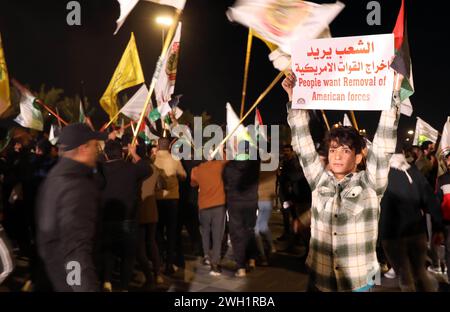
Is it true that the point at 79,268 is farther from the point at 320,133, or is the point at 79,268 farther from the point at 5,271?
the point at 320,133

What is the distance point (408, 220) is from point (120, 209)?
330 centimetres

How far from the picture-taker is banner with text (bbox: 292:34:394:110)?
346 cm

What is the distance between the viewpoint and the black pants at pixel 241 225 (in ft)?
20.7

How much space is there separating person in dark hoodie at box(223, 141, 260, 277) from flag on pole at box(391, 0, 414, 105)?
296cm

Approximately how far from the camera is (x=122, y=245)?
193 inches

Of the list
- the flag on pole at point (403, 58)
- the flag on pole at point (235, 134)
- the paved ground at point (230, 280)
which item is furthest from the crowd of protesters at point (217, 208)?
the flag on pole at point (235, 134)

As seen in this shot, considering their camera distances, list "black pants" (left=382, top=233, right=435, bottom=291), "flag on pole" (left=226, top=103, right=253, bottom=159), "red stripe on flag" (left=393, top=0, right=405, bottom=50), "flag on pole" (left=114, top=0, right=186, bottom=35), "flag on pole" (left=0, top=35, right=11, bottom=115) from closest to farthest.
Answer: "red stripe on flag" (left=393, top=0, right=405, bottom=50)
"black pants" (left=382, top=233, right=435, bottom=291)
"flag on pole" (left=114, top=0, right=186, bottom=35)
"flag on pole" (left=0, top=35, right=11, bottom=115)
"flag on pole" (left=226, top=103, right=253, bottom=159)

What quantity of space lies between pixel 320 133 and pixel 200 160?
7.44 feet

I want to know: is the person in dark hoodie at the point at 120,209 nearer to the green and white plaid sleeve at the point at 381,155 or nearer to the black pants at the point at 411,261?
the green and white plaid sleeve at the point at 381,155

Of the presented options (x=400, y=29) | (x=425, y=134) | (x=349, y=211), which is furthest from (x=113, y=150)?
(x=425, y=134)

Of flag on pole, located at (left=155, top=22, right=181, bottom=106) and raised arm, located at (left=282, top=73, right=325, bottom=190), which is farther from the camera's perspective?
flag on pole, located at (left=155, top=22, right=181, bottom=106)

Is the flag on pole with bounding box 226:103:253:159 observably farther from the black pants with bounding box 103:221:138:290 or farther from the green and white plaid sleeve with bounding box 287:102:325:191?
the green and white plaid sleeve with bounding box 287:102:325:191

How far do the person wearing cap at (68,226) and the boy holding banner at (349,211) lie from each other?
5.62ft

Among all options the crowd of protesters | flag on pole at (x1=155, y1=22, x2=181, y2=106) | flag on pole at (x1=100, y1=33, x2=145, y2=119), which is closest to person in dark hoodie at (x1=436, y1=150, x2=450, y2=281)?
the crowd of protesters
